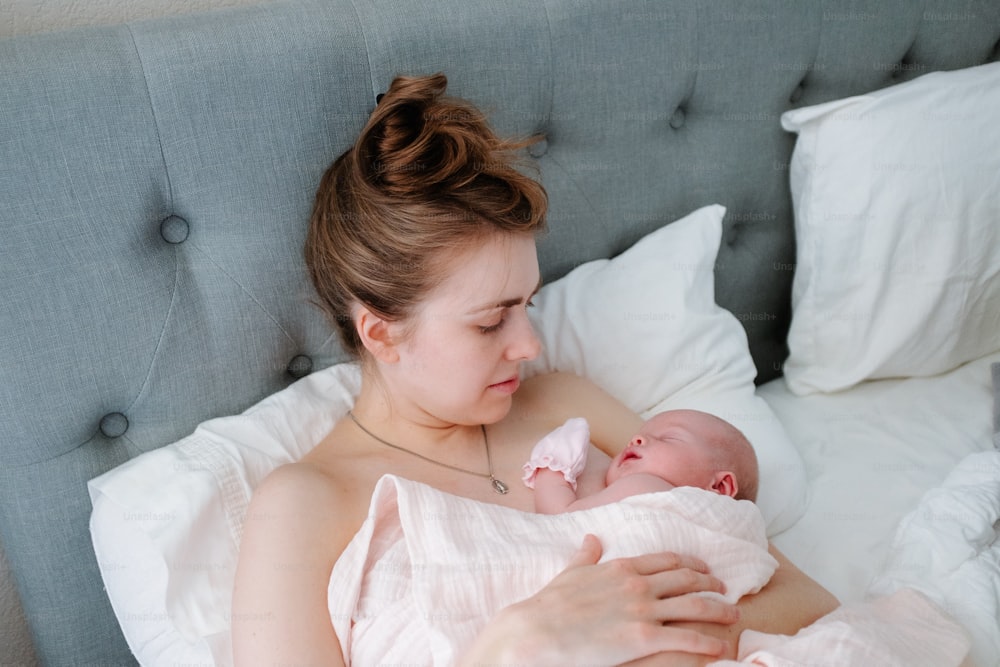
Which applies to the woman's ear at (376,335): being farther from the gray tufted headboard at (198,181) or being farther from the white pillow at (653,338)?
the white pillow at (653,338)

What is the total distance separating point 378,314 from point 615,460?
0.43m

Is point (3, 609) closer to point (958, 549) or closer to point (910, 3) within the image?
point (958, 549)

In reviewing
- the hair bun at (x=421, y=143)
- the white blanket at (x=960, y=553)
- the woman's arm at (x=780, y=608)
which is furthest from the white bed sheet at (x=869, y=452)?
the hair bun at (x=421, y=143)

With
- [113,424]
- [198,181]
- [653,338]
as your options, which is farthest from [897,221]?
[113,424]

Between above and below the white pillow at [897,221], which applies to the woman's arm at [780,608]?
below

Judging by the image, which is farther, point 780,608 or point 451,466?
point 451,466

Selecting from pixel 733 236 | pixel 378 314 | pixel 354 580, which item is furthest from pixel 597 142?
pixel 354 580

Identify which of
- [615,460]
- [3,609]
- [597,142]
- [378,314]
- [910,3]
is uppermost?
[910,3]

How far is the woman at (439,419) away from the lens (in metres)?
1.14

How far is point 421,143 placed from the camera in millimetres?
1310

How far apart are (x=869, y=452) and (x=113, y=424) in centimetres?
136

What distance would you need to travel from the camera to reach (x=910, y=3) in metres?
2.01

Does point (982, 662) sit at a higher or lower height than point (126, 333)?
lower

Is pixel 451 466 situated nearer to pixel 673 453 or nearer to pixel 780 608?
pixel 673 453
